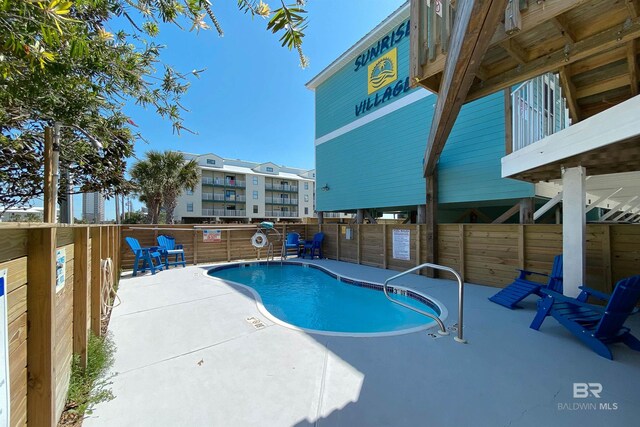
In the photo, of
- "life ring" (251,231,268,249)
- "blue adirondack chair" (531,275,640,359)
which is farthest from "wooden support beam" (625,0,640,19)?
"life ring" (251,231,268,249)

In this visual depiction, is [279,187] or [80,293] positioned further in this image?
[279,187]

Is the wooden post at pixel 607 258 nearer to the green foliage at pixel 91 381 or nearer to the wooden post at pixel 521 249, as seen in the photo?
the wooden post at pixel 521 249

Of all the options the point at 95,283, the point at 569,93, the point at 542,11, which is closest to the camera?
the point at 542,11

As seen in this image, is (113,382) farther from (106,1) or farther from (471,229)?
(471,229)

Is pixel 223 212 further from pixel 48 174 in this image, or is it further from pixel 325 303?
pixel 48 174

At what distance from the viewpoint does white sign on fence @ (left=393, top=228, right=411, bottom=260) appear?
7.78 m

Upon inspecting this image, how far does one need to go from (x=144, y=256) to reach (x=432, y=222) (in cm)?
Result: 798

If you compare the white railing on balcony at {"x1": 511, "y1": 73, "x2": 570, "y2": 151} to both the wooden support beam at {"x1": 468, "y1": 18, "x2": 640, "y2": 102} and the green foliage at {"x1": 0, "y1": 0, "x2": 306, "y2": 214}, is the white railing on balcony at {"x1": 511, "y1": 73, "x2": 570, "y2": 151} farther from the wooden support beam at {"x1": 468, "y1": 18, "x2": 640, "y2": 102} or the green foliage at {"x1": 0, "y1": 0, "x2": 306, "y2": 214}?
the green foliage at {"x1": 0, "y1": 0, "x2": 306, "y2": 214}

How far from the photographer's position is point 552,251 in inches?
200

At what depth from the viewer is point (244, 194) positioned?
35750 millimetres

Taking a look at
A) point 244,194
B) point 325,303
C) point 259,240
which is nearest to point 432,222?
point 325,303

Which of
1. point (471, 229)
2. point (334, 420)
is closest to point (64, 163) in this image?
point (334, 420)

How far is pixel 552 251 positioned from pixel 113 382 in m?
6.90

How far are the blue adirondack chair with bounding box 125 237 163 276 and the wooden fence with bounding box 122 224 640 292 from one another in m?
0.81
